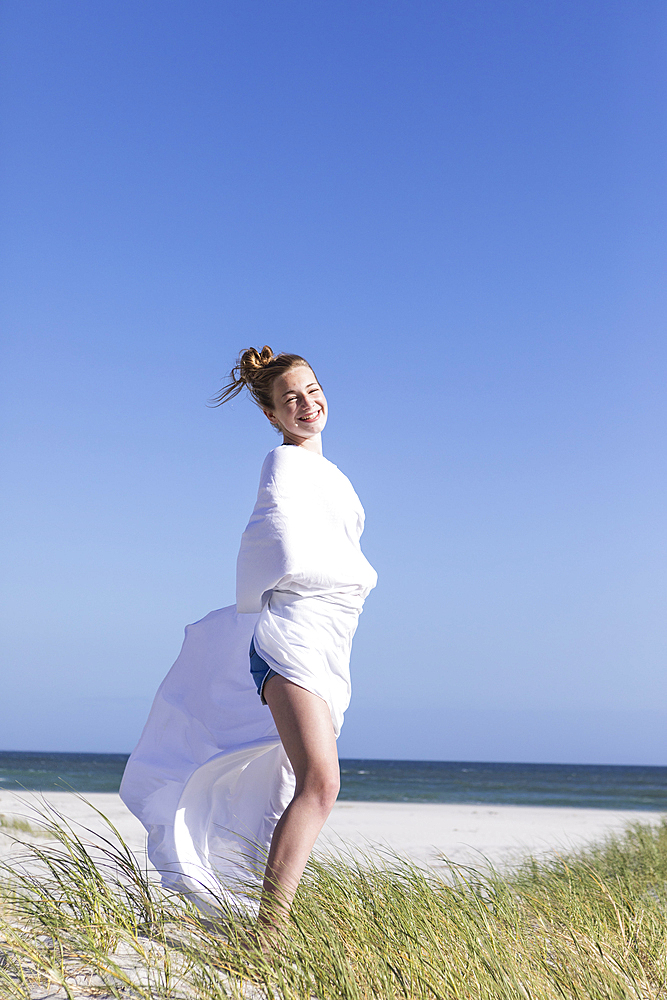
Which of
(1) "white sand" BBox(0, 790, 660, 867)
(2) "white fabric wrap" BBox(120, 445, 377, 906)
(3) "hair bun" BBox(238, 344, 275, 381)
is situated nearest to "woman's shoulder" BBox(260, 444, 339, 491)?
(2) "white fabric wrap" BBox(120, 445, 377, 906)

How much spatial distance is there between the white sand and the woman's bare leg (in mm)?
4338

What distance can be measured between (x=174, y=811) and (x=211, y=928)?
0.38 meters

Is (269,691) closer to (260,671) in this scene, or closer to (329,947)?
(260,671)

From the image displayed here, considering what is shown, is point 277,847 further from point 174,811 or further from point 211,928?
point 174,811

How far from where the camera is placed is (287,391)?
2.66 meters

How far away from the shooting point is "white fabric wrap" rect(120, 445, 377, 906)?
7.59 feet

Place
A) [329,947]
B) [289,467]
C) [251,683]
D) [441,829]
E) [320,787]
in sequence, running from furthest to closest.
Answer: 1. [441,829]
2. [251,683]
3. [289,467]
4. [320,787]
5. [329,947]

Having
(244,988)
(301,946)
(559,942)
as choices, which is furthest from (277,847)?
(559,942)

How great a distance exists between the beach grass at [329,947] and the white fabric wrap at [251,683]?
7.5 inches

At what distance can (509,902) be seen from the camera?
2615 mm

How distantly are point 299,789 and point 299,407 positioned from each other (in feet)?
3.99

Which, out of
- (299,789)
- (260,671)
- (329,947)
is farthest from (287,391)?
(329,947)

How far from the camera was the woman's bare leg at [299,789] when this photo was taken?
6.88 ft

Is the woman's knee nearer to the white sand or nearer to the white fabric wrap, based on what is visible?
the white fabric wrap
